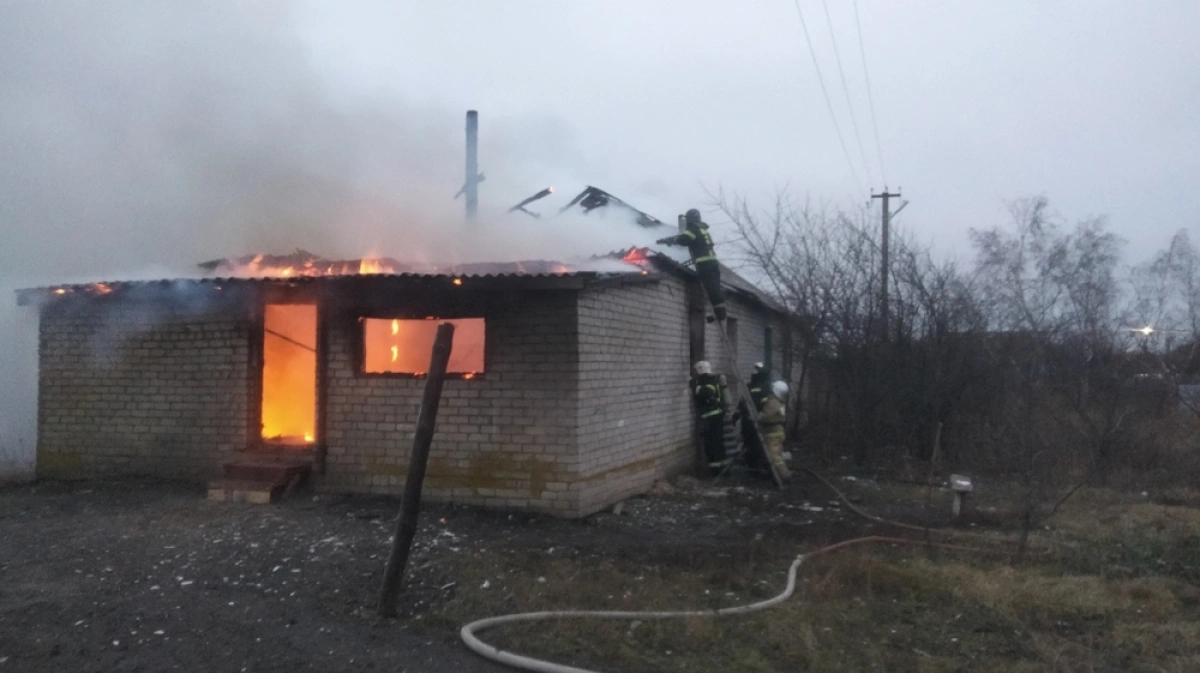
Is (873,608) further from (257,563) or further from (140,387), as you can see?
(140,387)

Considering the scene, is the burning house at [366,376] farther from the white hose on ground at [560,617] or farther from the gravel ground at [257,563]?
the white hose on ground at [560,617]

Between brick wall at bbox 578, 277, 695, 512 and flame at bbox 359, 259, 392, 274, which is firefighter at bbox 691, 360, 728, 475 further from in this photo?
flame at bbox 359, 259, 392, 274

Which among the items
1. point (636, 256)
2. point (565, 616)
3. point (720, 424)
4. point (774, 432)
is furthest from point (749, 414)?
point (565, 616)

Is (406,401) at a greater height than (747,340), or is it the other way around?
(747,340)

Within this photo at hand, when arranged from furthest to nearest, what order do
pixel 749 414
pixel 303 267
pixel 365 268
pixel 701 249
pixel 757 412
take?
pixel 757 412 < pixel 749 414 < pixel 701 249 < pixel 303 267 < pixel 365 268

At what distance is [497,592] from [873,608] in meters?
2.69

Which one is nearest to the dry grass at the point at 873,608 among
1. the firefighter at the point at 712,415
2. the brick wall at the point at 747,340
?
the firefighter at the point at 712,415

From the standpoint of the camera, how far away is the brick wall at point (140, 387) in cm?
1043

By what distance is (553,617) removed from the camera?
6.01 metres

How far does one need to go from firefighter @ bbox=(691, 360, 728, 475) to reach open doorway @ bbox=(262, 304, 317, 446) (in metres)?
5.15

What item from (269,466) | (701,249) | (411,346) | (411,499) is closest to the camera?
(411,499)

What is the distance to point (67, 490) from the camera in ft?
34.6

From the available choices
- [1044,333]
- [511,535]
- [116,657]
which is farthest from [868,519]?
[1044,333]

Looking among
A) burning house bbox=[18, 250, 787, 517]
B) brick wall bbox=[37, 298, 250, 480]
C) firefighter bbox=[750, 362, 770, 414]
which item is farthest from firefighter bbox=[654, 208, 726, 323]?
brick wall bbox=[37, 298, 250, 480]
